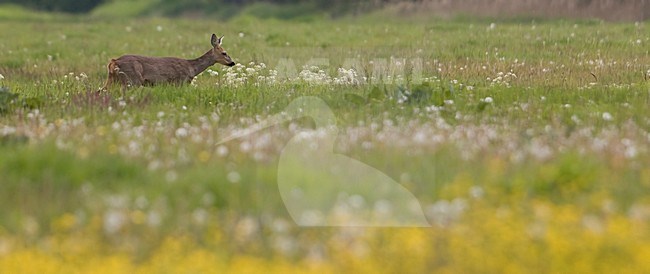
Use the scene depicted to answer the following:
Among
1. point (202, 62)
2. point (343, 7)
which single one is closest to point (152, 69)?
point (202, 62)

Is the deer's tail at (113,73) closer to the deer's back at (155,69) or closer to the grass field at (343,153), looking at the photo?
the deer's back at (155,69)

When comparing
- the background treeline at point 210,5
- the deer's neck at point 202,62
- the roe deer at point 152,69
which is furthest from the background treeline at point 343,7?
the roe deer at point 152,69

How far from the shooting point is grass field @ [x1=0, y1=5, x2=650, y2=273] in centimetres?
585

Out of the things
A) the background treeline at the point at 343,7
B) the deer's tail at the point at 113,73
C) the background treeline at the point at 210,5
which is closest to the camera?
the deer's tail at the point at 113,73

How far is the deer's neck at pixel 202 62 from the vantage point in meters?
14.1

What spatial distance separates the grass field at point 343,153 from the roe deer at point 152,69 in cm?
46

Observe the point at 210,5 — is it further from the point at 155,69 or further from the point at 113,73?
the point at 113,73

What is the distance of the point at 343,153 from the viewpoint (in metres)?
8.02

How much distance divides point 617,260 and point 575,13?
25238 mm

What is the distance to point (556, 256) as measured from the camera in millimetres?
5773

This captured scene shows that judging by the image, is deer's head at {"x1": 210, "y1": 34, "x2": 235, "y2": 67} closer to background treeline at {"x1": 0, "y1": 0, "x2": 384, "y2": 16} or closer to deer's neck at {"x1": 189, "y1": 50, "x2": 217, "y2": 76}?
deer's neck at {"x1": 189, "y1": 50, "x2": 217, "y2": 76}

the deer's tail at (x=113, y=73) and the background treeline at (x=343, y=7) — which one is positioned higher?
the deer's tail at (x=113, y=73)

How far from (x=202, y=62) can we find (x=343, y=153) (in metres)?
6.55

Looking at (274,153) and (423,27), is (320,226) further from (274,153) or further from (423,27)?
(423,27)
